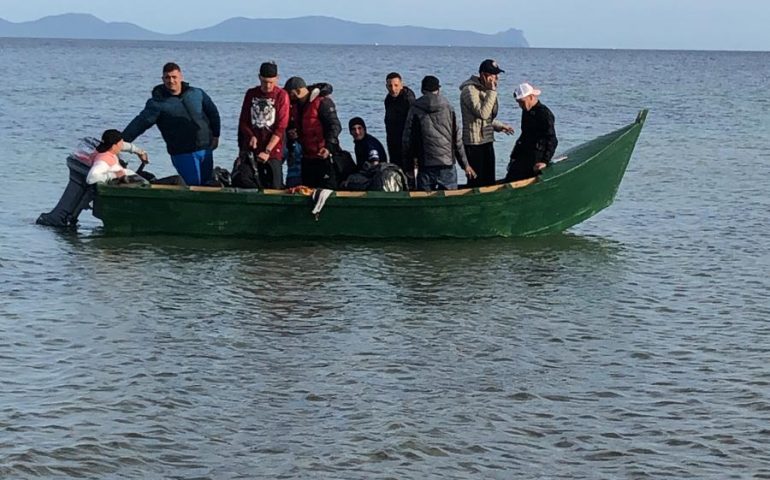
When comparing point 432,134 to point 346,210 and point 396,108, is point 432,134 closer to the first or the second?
point 396,108

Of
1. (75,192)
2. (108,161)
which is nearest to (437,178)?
(108,161)

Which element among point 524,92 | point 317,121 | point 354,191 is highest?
point 524,92

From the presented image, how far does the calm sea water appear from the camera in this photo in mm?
7055

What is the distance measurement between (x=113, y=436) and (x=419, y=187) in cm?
688

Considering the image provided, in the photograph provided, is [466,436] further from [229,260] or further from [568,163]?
[568,163]

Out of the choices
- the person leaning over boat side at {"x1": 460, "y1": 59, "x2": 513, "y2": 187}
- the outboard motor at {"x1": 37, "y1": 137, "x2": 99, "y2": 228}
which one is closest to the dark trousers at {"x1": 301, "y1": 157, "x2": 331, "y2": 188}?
→ the person leaning over boat side at {"x1": 460, "y1": 59, "x2": 513, "y2": 187}

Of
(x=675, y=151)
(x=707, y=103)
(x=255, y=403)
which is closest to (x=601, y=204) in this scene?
(x=255, y=403)

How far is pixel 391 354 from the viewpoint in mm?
9227

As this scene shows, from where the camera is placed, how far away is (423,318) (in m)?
10.4

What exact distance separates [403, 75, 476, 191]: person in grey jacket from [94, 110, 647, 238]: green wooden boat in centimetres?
27

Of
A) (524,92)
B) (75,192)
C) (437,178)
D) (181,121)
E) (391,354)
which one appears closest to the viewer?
(391,354)

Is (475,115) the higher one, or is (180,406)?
(475,115)

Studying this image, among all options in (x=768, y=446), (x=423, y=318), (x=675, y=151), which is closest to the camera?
(x=768, y=446)

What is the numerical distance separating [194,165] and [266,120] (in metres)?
1.07
